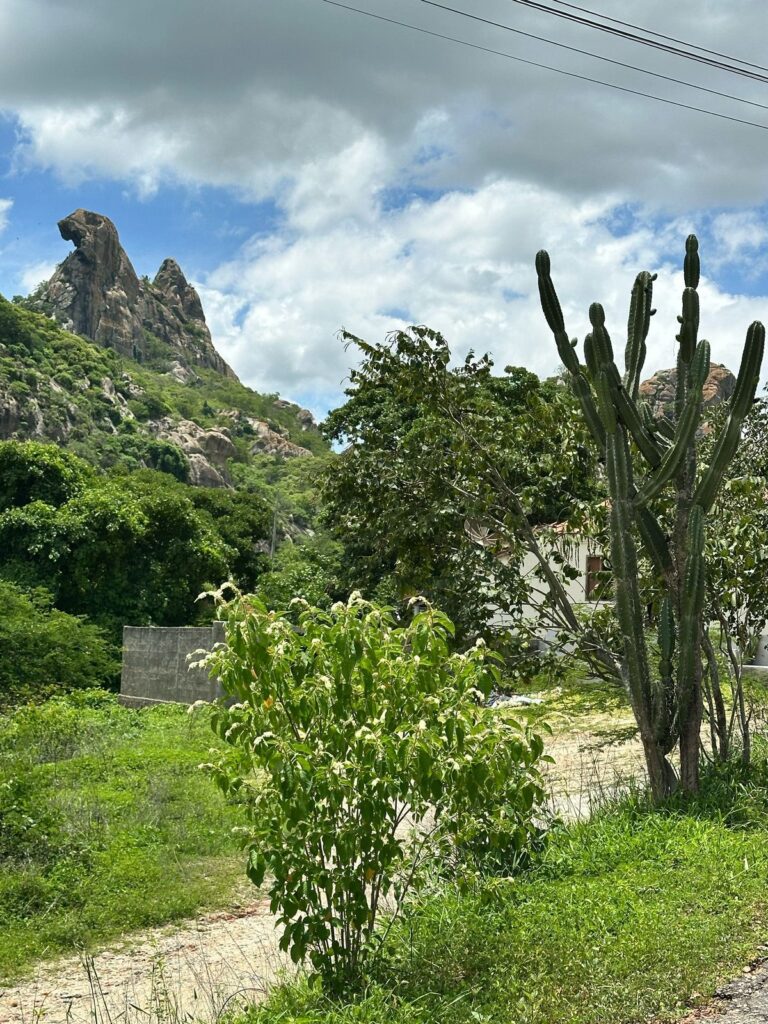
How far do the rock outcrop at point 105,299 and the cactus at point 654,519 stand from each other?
11166 cm

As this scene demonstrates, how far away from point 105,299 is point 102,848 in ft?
377

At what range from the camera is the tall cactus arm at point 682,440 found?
704 cm

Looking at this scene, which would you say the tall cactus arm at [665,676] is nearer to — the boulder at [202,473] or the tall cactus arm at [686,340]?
A: the tall cactus arm at [686,340]

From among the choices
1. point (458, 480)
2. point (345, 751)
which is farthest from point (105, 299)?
point (345, 751)

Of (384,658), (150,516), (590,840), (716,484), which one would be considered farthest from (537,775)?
(150,516)

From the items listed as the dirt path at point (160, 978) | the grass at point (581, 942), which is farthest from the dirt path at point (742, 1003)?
the dirt path at point (160, 978)

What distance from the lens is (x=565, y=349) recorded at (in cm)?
770

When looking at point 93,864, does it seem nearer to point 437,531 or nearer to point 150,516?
point 437,531

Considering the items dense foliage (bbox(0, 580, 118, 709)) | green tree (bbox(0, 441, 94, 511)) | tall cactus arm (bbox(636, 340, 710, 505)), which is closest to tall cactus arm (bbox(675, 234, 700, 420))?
tall cactus arm (bbox(636, 340, 710, 505))

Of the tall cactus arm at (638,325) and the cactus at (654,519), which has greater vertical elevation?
the tall cactus arm at (638,325)

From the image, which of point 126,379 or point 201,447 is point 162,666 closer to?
point 201,447

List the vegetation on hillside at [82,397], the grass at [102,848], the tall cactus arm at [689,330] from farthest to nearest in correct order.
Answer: the vegetation on hillside at [82,397] < the tall cactus arm at [689,330] < the grass at [102,848]

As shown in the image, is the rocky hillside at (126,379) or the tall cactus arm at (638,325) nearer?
the tall cactus arm at (638,325)

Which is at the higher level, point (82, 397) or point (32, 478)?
point (82, 397)
